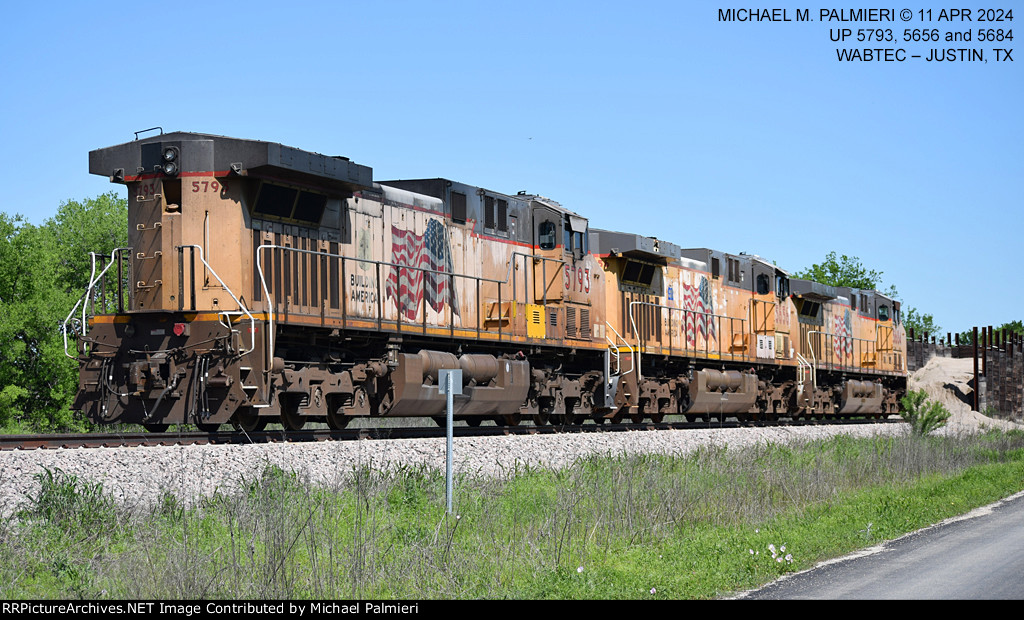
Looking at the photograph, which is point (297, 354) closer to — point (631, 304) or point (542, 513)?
point (542, 513)

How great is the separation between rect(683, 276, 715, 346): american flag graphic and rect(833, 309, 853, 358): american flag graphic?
9.12 metres

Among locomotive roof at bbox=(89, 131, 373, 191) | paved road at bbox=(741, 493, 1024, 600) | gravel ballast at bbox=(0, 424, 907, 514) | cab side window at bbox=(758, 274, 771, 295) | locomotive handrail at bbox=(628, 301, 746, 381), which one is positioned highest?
locomotive roof at bbox=(89, 131, 373, 191)

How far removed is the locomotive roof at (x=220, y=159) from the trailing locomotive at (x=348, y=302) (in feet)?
0.09

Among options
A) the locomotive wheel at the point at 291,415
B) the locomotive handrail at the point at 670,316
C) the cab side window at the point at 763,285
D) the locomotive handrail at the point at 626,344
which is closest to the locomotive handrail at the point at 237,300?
the locomotive wheel at the point at 291,415

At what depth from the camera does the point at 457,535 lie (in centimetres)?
1035

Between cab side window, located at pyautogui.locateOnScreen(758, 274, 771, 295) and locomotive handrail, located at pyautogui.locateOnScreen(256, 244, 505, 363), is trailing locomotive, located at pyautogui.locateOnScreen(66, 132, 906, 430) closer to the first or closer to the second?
locomotive handrail, located at pyautogui.locateOnScreen(256, 244, 505, 363)

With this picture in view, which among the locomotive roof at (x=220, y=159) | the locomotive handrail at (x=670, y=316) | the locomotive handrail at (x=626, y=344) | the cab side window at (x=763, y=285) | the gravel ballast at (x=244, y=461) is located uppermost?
the locomotive roof at (x=220, y=159)

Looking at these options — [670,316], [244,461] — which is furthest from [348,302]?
[670,316]

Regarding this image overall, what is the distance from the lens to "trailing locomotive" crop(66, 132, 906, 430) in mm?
14078

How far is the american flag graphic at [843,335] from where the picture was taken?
3528 cm

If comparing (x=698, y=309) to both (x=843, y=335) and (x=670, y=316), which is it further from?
(x=843, y=335)

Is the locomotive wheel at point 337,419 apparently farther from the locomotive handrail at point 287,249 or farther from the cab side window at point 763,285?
the cab side window at point 763,285

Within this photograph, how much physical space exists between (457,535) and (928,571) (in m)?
4.35

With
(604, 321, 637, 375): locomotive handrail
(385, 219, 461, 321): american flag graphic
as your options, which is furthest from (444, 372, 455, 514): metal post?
(604, 321, 637, 375): locomotive handrail
